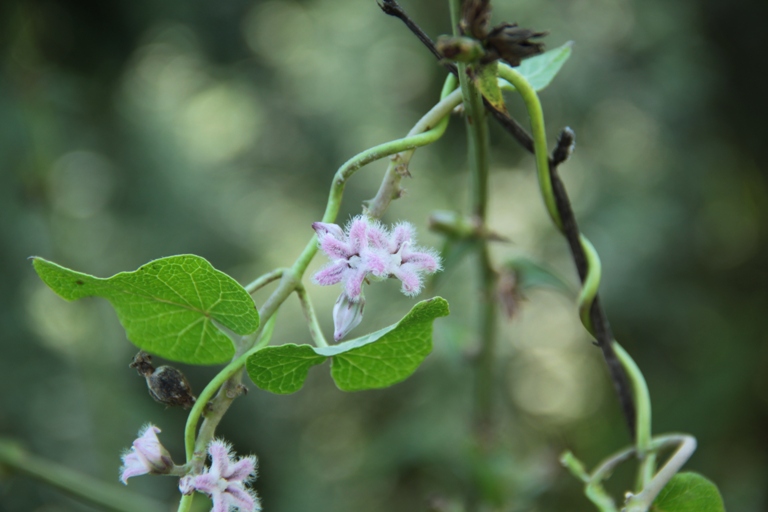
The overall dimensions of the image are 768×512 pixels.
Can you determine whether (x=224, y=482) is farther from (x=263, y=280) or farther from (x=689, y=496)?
(x=689, y=496)

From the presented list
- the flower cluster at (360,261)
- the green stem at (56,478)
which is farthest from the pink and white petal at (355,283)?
the green stem at (56,478)

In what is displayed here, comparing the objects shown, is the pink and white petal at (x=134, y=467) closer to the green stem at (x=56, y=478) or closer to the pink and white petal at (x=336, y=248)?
the pink and white petal at (x=336, y=248)

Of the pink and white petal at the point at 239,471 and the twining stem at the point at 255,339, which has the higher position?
the twining stem at the point at 255,339

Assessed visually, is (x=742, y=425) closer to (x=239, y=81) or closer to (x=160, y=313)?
(x=160, y=313)

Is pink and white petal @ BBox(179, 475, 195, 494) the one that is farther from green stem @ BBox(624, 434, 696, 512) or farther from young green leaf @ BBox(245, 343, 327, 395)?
green stem @ BBox(624, 434, 696, 512)

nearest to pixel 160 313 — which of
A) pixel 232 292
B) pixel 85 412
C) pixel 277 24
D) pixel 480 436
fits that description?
pixel 232 292

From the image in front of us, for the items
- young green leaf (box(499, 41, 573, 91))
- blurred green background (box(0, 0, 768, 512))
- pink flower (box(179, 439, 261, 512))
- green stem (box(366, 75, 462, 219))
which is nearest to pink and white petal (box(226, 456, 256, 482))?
pink flower (box(179, 439, 261, 512))

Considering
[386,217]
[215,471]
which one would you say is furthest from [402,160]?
[386,217]
